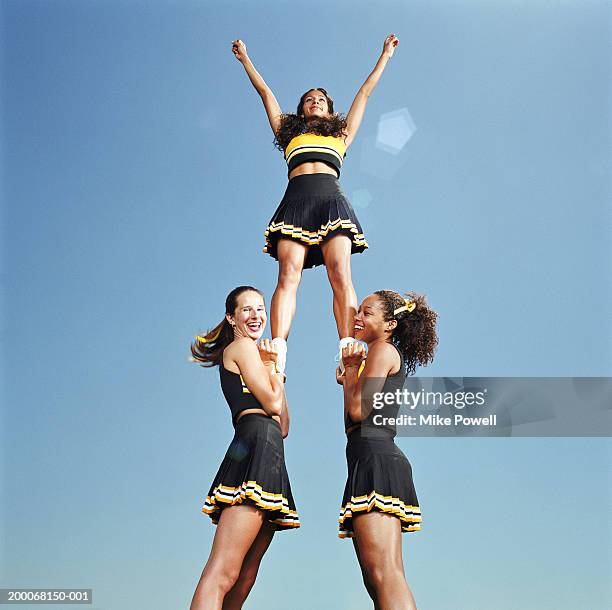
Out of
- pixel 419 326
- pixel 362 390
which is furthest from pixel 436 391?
pixel 362 390

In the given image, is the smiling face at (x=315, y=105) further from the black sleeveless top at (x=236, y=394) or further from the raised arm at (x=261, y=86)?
the black sleeveless top at (x=236, y=394)

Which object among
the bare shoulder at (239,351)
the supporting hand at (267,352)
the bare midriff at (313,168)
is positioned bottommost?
the bare shoulder at (239,351)

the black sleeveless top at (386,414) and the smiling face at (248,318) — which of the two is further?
the smiling face at (248,318)

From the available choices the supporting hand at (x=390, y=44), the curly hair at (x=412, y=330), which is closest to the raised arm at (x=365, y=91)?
the supporting hand at (x=390, y=44)

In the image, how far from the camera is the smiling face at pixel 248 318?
23.2ft

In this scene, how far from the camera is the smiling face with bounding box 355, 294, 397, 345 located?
25.2ft

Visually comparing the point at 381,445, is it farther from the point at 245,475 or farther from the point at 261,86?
the point at 261,86

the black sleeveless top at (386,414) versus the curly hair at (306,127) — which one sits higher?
the curly hair at (306,127)

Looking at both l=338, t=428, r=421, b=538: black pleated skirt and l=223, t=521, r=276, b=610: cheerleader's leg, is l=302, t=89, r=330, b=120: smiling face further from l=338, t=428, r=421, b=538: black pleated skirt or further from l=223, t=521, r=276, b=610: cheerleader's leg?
l=223, t=521, r=276, b=610: cheerleader's leg

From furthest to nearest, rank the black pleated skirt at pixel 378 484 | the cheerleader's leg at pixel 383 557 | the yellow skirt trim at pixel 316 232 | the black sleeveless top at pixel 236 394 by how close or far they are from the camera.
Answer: the yellow skirt trim at pixel 316 232 < the black sleeveless top at pixel 236 394 < the black pleated skirt at pixel 378 484 < the cheerleader's leg at pixel 383 557

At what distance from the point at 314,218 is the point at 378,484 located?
10.5 feet

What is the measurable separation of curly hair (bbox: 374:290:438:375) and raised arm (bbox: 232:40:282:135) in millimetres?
2775

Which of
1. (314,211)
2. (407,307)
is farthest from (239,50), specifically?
(407,307)

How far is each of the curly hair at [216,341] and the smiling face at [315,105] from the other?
9.58 ft
